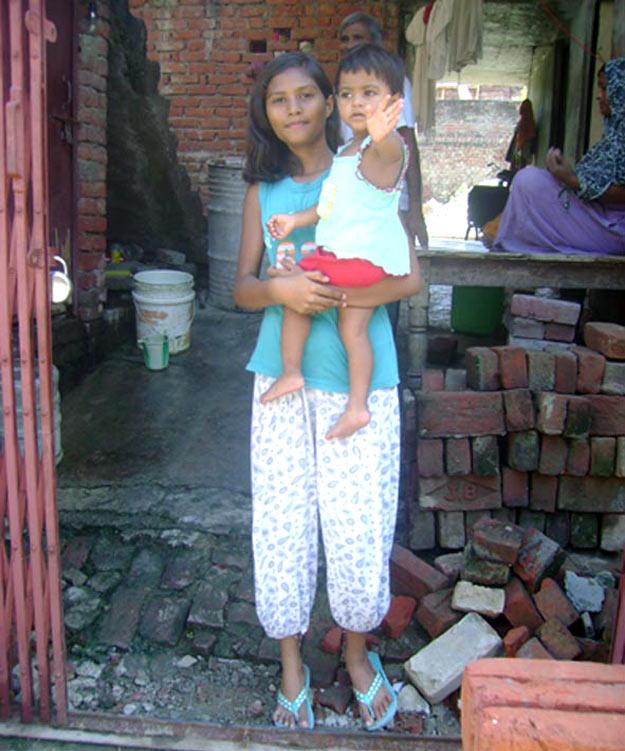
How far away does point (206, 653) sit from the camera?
9.57 ft

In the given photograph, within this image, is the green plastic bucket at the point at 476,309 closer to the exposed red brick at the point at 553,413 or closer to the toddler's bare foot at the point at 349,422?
the exposed red brick at the point at 553,413

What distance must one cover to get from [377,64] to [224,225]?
5108mm

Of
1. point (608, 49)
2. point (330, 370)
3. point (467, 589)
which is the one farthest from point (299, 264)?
point (608, 49)

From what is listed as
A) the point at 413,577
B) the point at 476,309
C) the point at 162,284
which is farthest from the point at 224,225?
the point at 413,577

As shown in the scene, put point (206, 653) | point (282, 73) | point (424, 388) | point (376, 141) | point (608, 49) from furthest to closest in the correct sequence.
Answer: point (608, 49) → point (424, 388) → point (206, 653) → point (282, 73) → point (376, 141)

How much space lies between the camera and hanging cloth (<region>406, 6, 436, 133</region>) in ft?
20.7

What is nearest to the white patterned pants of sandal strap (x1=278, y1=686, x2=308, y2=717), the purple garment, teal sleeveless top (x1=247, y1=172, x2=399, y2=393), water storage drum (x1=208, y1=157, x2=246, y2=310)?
teal sleeveless top (x1=247, y1=172, x2=399, y2=393)

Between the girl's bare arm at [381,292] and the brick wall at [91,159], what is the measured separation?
11.1 ft

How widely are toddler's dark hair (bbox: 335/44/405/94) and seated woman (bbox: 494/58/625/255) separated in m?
Result: 2.06

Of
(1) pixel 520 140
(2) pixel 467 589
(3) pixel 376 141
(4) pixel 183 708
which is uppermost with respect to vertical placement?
(1) pixel 520 140

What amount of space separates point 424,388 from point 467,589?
0.92 m

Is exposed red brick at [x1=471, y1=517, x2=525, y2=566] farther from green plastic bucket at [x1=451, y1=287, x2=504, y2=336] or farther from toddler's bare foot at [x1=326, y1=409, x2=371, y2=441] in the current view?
green plastic bucket at [x1=451, y1=287, x2=504, y2=336]

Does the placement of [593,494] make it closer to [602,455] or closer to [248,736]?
[602,455]

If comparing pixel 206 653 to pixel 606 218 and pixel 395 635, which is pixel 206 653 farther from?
pixel 606 218
